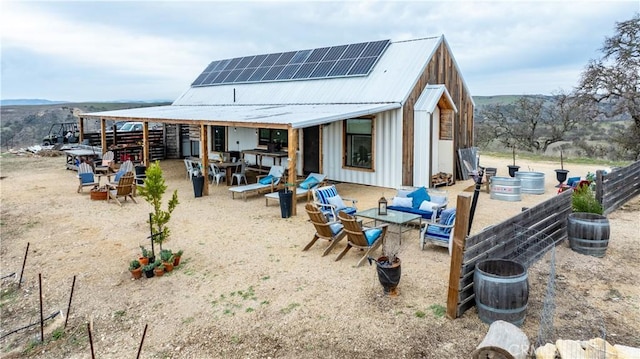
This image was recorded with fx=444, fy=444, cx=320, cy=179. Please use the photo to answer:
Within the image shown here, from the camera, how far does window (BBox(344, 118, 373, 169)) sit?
1272cm

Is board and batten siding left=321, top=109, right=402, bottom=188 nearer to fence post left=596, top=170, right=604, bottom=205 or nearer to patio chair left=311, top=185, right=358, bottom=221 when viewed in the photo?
patio chair left=311, top=185, right=358, bottom=221

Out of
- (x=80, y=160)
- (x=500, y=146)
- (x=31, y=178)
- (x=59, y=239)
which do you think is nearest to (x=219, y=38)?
(x=80, y=160)

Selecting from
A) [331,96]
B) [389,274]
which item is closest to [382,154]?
[331,96]

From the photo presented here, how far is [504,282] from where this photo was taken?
14.6 ft

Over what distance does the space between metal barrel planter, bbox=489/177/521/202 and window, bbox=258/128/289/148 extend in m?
6.76

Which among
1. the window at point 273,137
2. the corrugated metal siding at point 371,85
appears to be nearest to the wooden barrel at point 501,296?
the corrugated metal siding at point 371,85

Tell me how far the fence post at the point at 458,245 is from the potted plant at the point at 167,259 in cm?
390

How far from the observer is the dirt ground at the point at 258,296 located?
444cm

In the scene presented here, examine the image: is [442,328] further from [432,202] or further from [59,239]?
[59,239]

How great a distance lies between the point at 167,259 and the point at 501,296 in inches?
178

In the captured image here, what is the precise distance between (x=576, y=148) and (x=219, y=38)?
21726mm

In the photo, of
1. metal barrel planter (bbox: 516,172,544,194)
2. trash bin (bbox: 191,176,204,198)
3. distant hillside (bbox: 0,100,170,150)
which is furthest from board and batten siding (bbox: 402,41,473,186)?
distant hillside (bbox: 0,100,170,150)

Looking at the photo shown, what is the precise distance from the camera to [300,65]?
16203mm

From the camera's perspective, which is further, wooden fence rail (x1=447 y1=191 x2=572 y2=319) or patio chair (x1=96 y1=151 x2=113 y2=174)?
patio chair (x1=96 y1=151 x2=113 y2=174)
